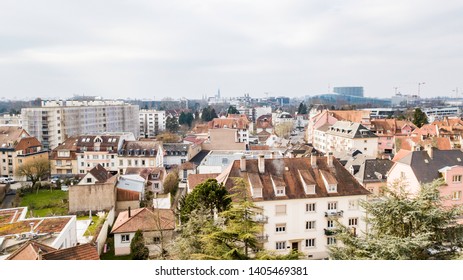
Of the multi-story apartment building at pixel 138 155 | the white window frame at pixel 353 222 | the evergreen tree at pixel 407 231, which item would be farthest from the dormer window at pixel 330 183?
the multi-story apartment building at pixel 138 155

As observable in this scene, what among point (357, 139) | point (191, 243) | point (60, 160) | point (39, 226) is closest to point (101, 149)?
point (60, 160)

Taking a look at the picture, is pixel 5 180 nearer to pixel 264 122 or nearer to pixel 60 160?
pixel 60 160

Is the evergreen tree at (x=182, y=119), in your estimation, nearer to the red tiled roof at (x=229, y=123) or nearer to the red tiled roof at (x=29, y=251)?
the red tiled roof at (x=229, y=123)

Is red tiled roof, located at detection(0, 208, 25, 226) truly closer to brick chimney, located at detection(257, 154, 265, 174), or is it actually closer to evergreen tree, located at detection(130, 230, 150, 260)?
evergreen tree, located at detection(130, 230, 150, 260)

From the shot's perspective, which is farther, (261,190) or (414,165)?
(414,165)

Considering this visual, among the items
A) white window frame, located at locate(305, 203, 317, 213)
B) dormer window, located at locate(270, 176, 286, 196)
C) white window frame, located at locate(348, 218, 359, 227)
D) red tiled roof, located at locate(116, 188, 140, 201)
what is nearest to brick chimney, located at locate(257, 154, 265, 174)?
dormer window, located at locate(270, 176, 286, 196)

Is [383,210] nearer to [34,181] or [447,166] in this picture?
[34,181]
